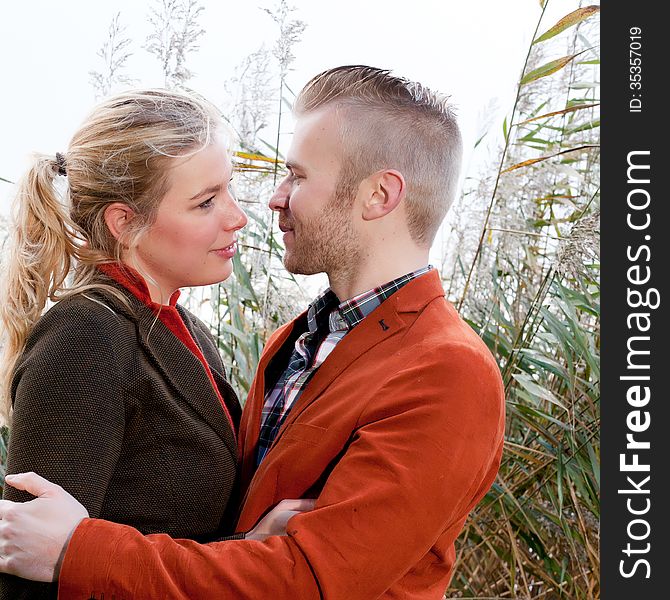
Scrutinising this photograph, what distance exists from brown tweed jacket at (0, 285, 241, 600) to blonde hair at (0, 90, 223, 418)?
83mm

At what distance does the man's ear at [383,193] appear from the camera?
5.01 ft

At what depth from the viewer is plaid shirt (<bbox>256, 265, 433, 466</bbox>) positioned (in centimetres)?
150

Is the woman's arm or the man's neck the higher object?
the man's neck

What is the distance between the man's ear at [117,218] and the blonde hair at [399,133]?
35 centimetres

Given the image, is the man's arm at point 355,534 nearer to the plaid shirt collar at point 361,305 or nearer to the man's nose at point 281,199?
the plaid shirt collar at point 361,305

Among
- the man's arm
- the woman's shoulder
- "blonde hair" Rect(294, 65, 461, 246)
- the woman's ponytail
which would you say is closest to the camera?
the man's arm

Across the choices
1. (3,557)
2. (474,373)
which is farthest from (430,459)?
(3,557)

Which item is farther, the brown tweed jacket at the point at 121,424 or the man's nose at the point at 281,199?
the man's nose at the point at 281,199

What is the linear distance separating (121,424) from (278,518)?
260 millimetres

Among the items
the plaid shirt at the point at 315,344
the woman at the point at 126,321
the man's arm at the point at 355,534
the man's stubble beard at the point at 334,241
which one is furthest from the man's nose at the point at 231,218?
the man's arm at the point at 355,534

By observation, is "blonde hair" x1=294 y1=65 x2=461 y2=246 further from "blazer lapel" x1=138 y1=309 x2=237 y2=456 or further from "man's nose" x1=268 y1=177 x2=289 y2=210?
"blazer lapel" x1=138 y1=309 x2=237 y2=456

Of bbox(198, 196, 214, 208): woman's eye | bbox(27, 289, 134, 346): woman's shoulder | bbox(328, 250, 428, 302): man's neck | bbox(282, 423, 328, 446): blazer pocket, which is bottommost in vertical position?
bbox(282, 423, 328, 446): blazer pocket

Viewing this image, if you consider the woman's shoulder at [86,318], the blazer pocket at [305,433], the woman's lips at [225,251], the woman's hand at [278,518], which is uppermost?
the woman's lips at [225,251]

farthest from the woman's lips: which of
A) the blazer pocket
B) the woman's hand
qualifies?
the woman's hand
